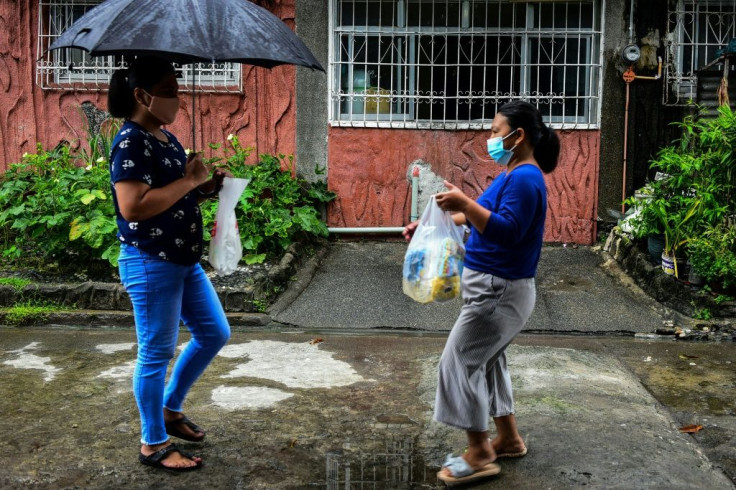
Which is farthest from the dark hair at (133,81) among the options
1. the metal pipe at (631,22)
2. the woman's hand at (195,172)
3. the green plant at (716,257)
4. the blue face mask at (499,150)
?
the metal pipe at (631,22)

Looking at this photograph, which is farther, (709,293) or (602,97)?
(602,97)

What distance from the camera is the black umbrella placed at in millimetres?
3330

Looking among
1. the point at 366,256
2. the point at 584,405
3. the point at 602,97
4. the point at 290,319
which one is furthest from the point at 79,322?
the point at 602,97

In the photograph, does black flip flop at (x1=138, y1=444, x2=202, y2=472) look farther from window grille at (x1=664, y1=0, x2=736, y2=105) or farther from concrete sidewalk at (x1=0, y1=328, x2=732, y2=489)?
window grille at (x1=664, y1=0, x2=736, y2=105)

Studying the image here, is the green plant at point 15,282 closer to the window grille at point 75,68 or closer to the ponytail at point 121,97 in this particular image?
the window grille at point 75,68

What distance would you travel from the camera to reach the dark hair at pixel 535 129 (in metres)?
3.50

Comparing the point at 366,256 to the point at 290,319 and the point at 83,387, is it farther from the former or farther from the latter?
the point at 83,387

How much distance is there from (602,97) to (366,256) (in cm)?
286

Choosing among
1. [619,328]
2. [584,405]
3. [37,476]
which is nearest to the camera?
[37,476]

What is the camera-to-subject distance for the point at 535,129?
3527mm

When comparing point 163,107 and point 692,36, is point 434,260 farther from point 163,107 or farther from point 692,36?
point 692,36

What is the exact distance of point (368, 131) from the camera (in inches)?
331

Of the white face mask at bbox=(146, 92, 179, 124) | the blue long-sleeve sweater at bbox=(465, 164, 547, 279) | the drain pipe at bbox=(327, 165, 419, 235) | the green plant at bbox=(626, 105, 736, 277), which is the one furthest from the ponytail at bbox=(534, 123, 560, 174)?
the drain pipe at bbox=(327, 165, 419, 235)

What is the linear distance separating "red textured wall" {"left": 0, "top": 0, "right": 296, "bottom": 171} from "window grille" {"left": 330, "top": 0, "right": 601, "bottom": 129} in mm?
563
